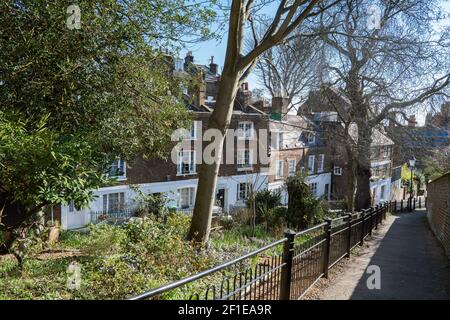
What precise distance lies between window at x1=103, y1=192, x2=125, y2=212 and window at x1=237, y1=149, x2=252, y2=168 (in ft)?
32.7

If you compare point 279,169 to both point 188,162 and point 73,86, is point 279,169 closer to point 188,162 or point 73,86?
point 188,162

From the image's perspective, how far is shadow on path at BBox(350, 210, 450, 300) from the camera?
5992 mm

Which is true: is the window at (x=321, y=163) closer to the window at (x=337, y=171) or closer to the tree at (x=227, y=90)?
the window at (x=337, y=171)

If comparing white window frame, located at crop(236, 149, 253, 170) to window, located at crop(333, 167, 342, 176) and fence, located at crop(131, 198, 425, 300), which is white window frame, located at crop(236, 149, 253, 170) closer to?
window, located at crop(333, 167, 342, 176)

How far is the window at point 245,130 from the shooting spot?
27234mm


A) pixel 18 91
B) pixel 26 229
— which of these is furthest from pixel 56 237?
pixel 18 91

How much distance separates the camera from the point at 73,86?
6613 mm

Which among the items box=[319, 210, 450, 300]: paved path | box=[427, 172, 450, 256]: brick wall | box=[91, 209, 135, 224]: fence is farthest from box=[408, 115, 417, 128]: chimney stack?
box=[91, 209, 135, 224]: fence

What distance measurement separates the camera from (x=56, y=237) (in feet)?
37.8

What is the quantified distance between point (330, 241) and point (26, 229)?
637 cm

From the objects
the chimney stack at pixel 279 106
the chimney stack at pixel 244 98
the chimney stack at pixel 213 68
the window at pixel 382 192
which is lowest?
the window at pixel 382 192

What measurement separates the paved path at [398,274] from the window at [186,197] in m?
15.3

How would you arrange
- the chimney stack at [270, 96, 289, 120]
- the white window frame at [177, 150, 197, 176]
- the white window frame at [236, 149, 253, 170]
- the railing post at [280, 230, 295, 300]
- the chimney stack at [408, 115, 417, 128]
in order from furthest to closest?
the white window frame at [236, 149, 253, 170] → the chimney stack at [270, 96, 289, 120] → the white window frame at [177, 150, 197, 176] → the chimney stack at [408, 115, 417, 128] → the railing post at [280, 230, 295, 300]

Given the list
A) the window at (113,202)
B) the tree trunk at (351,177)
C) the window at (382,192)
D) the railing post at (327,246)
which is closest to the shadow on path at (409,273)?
the railing post at (327,246)
